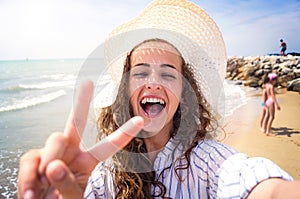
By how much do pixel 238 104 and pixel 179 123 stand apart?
868 cm

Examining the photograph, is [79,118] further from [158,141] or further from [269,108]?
[269,108]

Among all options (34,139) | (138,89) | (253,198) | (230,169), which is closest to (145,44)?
(138,89)

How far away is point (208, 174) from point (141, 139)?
57 cm

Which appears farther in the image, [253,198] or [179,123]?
[179,123]

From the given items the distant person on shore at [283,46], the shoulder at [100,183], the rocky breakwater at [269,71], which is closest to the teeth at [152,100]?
the shoulder at [100,183]

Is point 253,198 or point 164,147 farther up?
point 253,198

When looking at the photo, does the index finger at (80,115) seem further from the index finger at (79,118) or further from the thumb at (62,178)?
the thumb at (62,178)

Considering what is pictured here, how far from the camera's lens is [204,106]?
2.18 meters

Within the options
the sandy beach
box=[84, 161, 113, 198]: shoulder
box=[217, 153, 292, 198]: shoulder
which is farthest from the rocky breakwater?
box=[84, 161, 113, 198]: shoulder

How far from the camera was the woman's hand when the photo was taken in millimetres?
828

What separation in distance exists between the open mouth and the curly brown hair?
119 mm

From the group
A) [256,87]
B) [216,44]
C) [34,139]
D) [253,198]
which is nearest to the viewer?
[253,198]

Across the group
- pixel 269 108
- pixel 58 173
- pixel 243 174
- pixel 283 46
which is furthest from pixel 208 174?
pixel 283 46

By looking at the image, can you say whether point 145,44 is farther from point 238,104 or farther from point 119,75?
point 238,104
